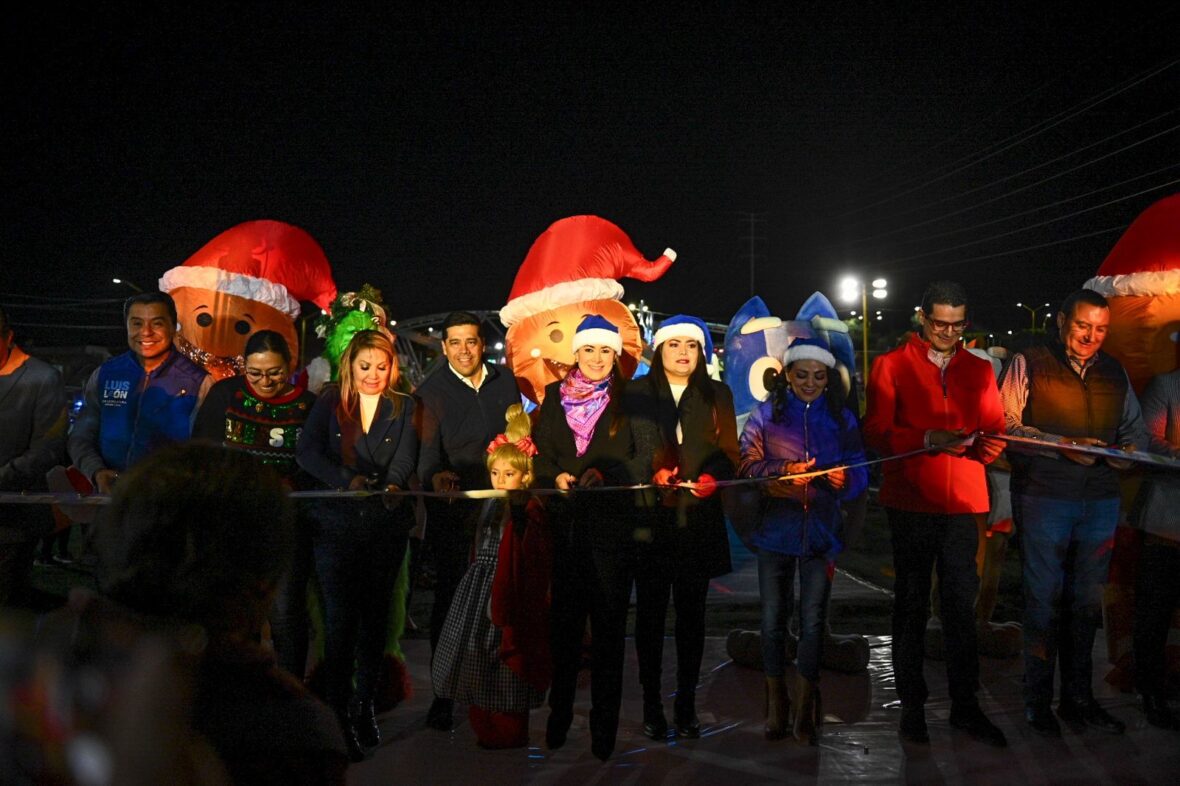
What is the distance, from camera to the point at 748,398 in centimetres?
823

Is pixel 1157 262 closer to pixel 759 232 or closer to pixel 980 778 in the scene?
pixel 980 778

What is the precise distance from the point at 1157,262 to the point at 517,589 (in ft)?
14.8

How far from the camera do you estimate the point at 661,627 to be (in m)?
4.36

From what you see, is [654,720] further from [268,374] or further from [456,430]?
[268,374]

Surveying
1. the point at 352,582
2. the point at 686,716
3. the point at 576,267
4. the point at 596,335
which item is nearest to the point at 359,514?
the point at 352,582

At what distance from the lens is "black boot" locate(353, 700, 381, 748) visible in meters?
4.22

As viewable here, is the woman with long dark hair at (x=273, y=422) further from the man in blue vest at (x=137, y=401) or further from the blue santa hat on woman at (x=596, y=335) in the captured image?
the blue santa hat on woman at (x=596, y=335)

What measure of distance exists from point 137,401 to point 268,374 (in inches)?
33.8

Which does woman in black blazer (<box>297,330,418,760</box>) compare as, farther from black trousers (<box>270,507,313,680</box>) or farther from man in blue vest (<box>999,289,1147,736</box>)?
man in blue vest (<box>999,289,1147,736</box>)

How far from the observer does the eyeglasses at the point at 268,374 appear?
14.3ft

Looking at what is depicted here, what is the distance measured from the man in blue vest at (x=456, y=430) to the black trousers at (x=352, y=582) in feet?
1.21

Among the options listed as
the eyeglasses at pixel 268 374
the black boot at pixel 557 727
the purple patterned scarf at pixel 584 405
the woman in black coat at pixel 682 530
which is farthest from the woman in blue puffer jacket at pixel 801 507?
the eyeglasses at pixel 268 374

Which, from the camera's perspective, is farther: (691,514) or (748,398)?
(748,398)

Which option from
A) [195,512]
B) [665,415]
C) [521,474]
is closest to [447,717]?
[521,474]
